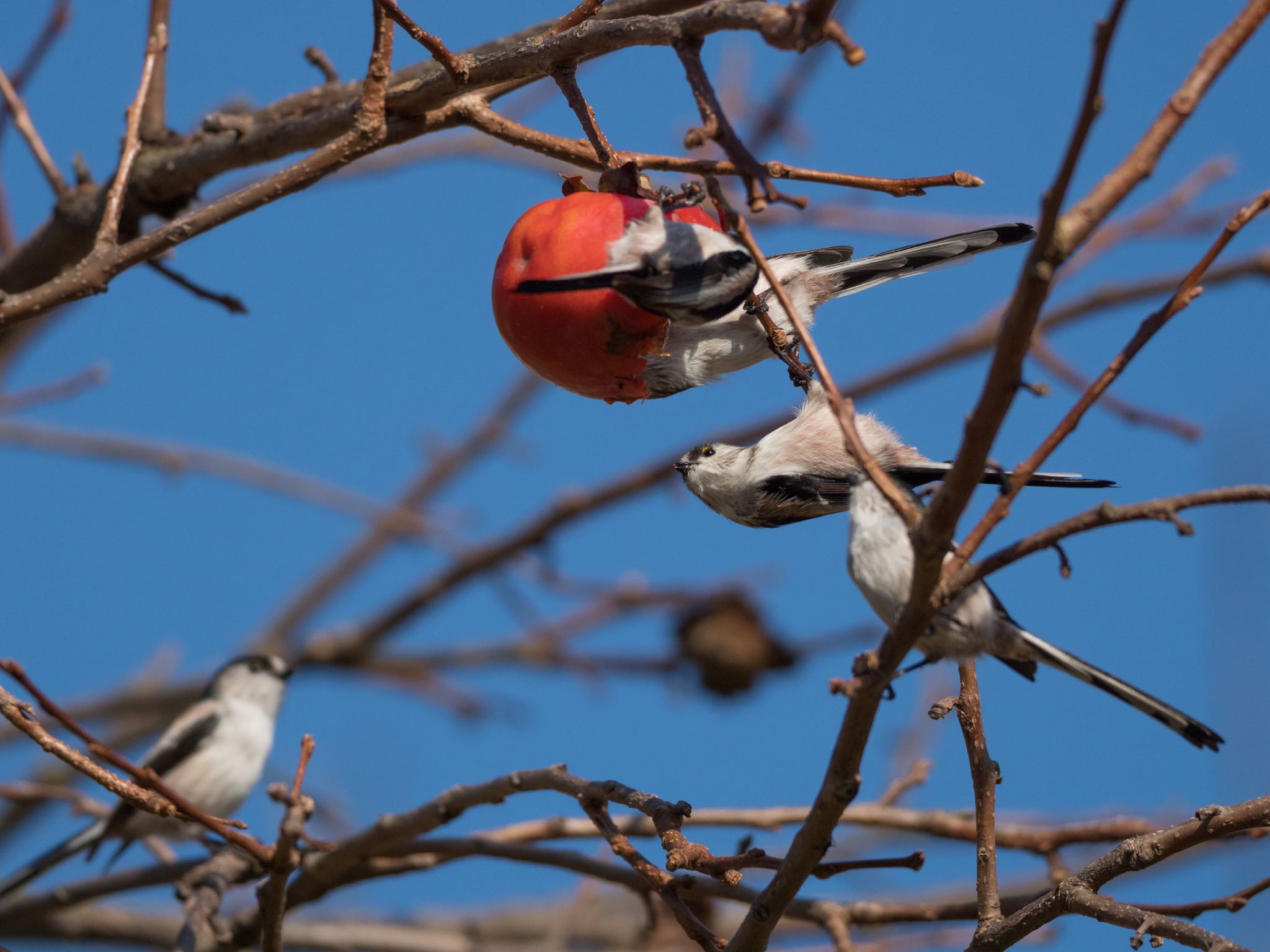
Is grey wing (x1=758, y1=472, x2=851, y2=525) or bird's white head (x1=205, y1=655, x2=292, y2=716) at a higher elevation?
bird's white head (x1=205, y1=655, x2=292, y2=716)

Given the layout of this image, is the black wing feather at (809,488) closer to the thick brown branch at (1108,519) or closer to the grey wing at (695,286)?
the grey wing at (695,286)

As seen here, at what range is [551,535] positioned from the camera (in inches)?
198

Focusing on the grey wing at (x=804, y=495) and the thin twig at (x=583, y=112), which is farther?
the grey wing at (x=804, y=495)

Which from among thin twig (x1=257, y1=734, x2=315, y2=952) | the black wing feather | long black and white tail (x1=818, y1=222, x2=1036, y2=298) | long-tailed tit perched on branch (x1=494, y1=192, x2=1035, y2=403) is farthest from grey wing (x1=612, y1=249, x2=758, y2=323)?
thin twig (x1=257, y1=734, x2=315, y2=952)

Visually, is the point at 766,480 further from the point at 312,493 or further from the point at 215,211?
the point at 312,493

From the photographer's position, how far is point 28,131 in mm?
2711

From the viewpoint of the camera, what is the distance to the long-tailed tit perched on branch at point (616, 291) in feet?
6.93

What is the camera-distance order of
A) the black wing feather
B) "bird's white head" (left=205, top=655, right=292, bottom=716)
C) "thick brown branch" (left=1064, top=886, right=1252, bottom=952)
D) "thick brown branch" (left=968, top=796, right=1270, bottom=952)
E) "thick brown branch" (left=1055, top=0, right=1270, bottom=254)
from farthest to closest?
"bird's white head" (left=205, top=655, right=292, bottom=716)
the black wing feather
"thick brown branch" (left=968, top=796, right=1270, bottom=952)
"thick brown branch" (left=1064, top=886, right=1252, bottom=952)
"thick brown branch" (left=1055, top=0, right=1270, bottom=254)

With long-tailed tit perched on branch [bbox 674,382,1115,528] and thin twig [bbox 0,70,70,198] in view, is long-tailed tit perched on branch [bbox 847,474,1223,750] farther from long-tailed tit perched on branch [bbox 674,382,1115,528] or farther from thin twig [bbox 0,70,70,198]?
thin twig [bbox 0,70,70,198]

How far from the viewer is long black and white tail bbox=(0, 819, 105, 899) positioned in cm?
429

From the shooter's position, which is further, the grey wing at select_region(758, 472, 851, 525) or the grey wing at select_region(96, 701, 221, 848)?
Result: the grey wing at select_region(96, 701, 221, 848)

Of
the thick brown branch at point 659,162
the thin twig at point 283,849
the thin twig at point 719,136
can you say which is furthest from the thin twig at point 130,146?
the thin twig at point 719,136

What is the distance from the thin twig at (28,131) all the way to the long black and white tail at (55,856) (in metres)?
2.38

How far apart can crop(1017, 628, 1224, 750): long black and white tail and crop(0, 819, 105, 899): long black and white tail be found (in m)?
3.45
